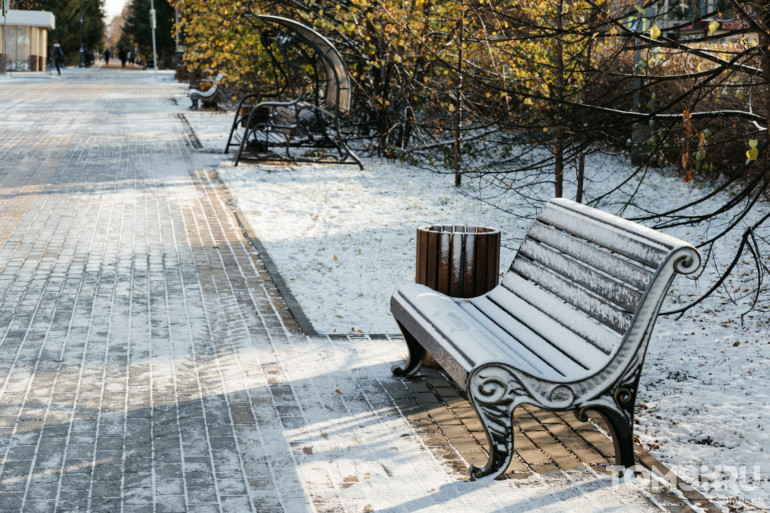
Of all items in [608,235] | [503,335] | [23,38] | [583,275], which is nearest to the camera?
[608,235]

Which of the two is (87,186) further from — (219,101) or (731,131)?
(219,101)

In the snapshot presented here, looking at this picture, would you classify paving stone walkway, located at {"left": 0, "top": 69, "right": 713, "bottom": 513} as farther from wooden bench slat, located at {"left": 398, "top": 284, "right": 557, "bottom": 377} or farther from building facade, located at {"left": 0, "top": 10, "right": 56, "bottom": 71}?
building facade, located at {"left": 0, "top": 10, "right": 56, "bottom": 71}

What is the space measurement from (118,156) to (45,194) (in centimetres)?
397

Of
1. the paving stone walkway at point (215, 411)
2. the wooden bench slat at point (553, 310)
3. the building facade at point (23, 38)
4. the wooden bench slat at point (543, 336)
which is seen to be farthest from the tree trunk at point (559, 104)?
the building facade at point (23, 38)

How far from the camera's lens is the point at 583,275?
13.4ft

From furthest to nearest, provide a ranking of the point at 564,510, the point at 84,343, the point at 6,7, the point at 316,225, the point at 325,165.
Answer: the point at 6,7
the point at 325,165
the point at 316,225
the point at 84,343
the point at 564,510

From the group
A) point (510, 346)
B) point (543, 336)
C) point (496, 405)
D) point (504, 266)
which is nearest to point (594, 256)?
point (543, 336)

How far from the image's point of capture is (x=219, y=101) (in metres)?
28.2

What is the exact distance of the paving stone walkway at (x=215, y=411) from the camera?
369 centimetres

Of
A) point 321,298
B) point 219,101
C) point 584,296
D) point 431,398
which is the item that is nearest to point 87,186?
point 321,298

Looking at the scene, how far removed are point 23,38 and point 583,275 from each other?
5751 centimetres

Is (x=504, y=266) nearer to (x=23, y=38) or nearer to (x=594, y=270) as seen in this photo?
(x=594, y=270)

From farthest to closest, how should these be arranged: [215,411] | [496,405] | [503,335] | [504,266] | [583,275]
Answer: [504,266] → [215,411] → [503,335] → [583,275] → [496,405]

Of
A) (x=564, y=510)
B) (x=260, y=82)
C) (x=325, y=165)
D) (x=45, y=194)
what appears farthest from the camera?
(x=260, y=82)
